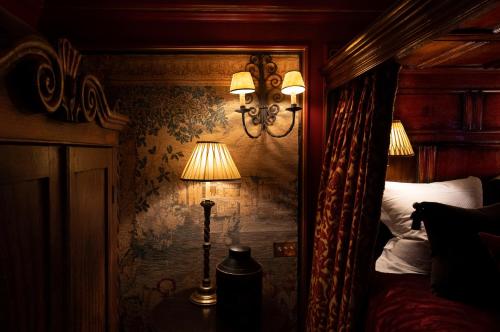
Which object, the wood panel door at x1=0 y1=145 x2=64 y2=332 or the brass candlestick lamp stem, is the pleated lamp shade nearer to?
the brass candlestick lamp stem

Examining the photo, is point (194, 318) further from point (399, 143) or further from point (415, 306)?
point (399, 143)

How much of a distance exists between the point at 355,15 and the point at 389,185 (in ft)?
3.52

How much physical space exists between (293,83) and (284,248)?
1008mm

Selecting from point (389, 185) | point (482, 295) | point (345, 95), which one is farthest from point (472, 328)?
point (345, 95)

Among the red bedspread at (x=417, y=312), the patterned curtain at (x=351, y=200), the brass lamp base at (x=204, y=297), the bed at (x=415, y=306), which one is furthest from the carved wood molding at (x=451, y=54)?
the brass lamp base at (x=204, y=297)

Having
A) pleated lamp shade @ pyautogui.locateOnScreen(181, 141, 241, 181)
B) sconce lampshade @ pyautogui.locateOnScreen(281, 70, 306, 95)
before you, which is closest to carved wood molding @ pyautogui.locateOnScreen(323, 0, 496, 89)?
sconce lampshade @ pyautogui.locateOnScreen(281, 70, 306, 95)

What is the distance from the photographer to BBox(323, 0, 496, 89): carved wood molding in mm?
851

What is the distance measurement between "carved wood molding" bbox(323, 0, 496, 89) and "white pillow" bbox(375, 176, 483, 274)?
0.75m

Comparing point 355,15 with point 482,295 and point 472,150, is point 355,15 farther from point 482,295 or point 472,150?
point 482,295

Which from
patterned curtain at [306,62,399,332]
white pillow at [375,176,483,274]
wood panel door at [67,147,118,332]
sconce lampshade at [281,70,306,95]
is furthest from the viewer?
sconce lampshade at [281,70,306,95]

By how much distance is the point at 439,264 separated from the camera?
1.37m

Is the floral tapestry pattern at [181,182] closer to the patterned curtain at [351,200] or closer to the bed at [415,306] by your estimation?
the patterned curtain at [351,200]

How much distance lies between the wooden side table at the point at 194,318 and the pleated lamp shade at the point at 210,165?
65 cm

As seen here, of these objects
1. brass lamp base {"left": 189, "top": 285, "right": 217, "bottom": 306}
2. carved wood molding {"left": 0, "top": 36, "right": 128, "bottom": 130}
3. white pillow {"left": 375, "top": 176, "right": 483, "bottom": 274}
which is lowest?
brass lamp base {"left": 189, "top": 285, "right": 217, "bottom": 306}
